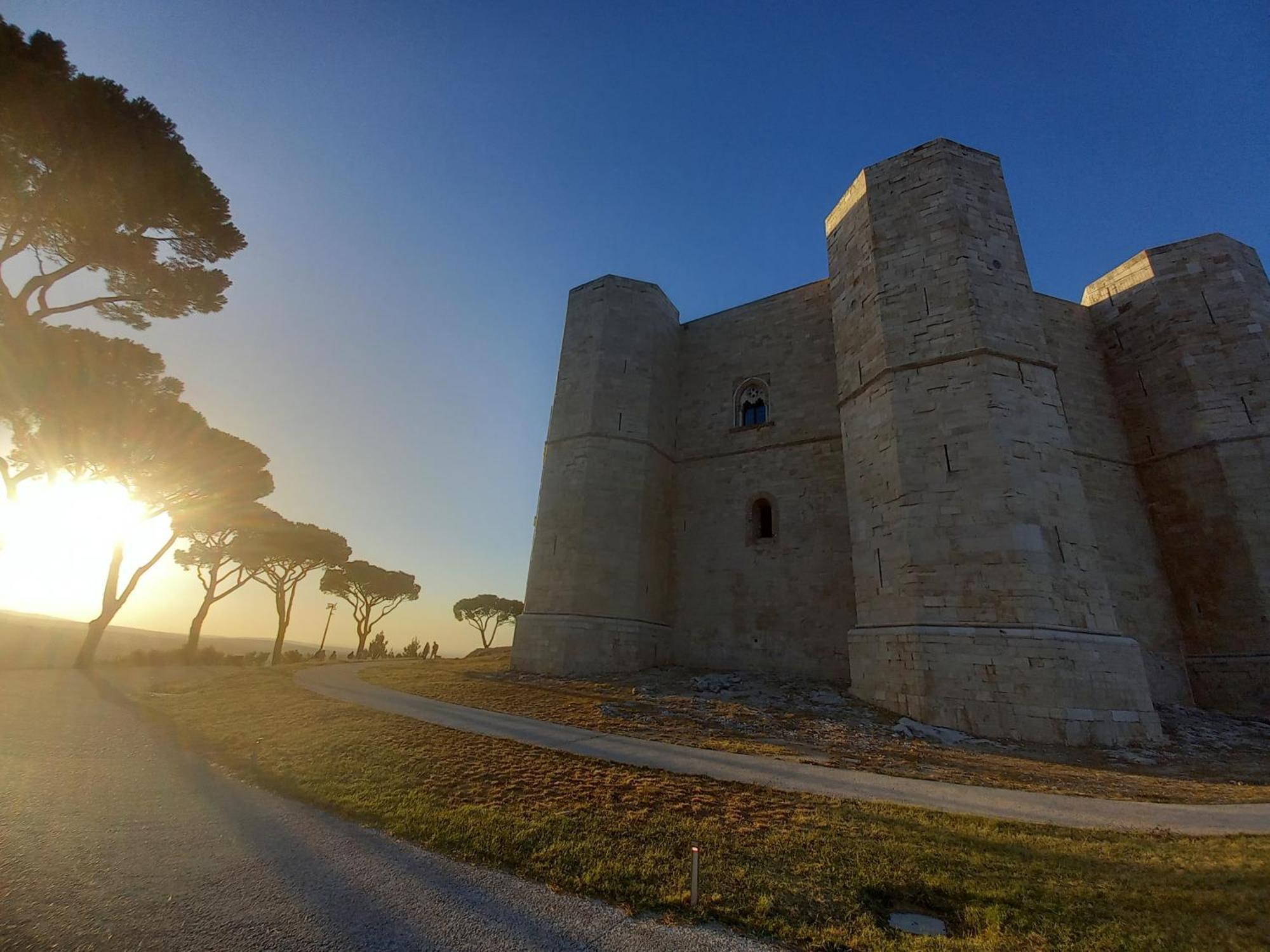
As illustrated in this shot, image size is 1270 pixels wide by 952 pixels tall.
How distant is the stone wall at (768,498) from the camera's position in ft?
51.1

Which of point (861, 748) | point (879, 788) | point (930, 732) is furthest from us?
point (930, 732)

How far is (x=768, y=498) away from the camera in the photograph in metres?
17.3

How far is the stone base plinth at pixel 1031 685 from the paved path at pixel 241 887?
9171mm

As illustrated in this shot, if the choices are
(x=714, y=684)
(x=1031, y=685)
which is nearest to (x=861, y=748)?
(x=1031, y=685)

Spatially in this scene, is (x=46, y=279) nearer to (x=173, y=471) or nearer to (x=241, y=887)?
(x=173, y=471)

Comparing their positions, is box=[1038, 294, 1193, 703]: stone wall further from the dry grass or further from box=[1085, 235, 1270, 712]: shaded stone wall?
the dry grass

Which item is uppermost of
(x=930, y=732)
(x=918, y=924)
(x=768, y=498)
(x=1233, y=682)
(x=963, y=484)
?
(x=768, y=498)

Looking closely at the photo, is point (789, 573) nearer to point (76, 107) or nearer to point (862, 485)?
point (862, 485)

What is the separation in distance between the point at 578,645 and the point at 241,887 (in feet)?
39.1

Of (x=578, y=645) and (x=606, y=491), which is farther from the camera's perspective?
(x=606, y=491)

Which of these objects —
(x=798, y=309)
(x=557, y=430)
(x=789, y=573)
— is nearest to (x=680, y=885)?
(x=789, y=573)

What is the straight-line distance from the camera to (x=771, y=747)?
816 centimetres

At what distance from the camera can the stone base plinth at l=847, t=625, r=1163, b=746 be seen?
9.61 m

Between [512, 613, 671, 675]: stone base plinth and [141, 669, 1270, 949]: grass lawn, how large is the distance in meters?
8.58
